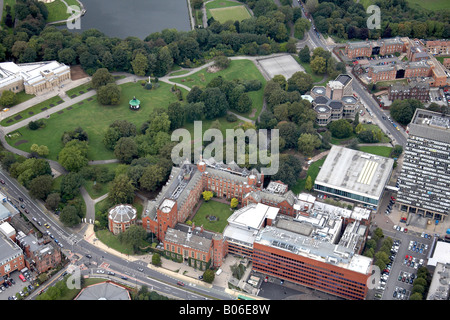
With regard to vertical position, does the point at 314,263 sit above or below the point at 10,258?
below

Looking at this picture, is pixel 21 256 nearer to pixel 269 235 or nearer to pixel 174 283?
pixel 174 283

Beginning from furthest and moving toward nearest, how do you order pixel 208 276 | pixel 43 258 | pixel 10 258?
pixel 43 258
pixel 208 276
pixel 10 258

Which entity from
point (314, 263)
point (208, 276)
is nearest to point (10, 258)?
point (208, 276)

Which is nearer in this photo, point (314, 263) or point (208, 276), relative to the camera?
point (314, 263)

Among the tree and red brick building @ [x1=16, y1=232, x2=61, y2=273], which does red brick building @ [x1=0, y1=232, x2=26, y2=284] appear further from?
the tree

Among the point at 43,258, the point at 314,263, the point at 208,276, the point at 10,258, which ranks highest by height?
the point at 10,258

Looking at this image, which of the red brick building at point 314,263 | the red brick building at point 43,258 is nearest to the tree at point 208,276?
the red brick building at point 314,263

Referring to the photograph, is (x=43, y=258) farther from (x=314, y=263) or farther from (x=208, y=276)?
(x=314, y=263)

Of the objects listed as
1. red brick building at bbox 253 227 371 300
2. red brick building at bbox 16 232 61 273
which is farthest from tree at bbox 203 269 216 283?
red brick building at bbox 16 232 61 273

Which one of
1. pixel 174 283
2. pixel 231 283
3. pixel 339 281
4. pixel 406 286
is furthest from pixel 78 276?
pixel 406 286

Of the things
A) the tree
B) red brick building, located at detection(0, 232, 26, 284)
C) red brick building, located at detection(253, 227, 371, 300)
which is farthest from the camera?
the tree

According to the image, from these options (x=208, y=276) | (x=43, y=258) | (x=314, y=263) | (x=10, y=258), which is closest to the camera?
(x=314, y=263)
